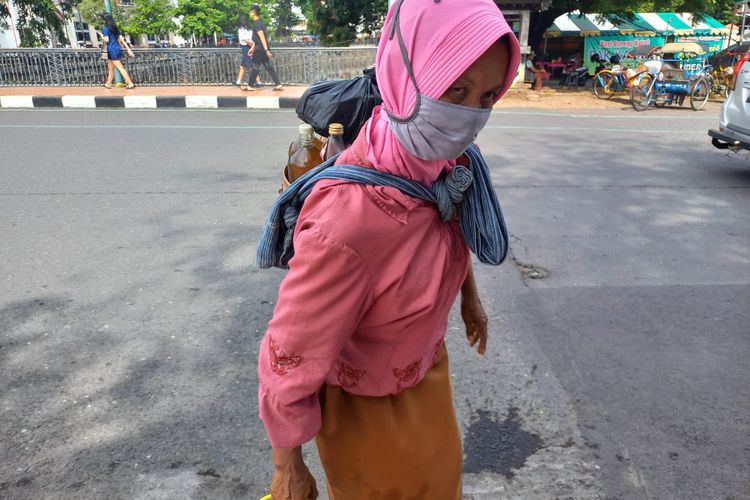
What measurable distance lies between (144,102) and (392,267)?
12.9 meters

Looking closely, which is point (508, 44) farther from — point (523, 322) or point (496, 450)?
point (523, 322)

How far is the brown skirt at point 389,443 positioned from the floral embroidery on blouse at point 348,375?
0.04m

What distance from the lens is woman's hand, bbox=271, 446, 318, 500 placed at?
1308mm

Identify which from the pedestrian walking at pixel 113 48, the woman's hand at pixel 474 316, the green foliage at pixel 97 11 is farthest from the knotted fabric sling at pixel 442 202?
the green foliage at pixel 97 11

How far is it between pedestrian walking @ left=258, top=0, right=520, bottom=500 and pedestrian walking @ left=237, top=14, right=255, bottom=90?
13.9 metres

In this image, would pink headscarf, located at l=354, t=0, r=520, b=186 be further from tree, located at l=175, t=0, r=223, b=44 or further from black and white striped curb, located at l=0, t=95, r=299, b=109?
tree, located at l=175, t=0, r=223, b=44

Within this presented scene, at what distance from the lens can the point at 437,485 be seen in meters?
1.49

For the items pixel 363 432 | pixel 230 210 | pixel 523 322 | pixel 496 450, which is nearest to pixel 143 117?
pixel 230 210

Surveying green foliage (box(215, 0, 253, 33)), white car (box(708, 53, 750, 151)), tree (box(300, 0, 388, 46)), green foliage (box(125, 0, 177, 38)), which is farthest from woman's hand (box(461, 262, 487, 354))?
green foliage (box(215, 0, 253, 33))

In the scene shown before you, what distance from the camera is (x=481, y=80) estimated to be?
1.21 m

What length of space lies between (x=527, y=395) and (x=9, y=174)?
5.83 metres

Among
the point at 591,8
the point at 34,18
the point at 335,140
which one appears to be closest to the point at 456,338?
the point at 335,140

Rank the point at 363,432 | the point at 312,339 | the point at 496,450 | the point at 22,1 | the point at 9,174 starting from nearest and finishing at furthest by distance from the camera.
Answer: the point at 312,339 < the point at 363,432 < the point at 496,450 < the point at 9,174 < the point at 22,1

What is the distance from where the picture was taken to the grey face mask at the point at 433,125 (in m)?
1.22
